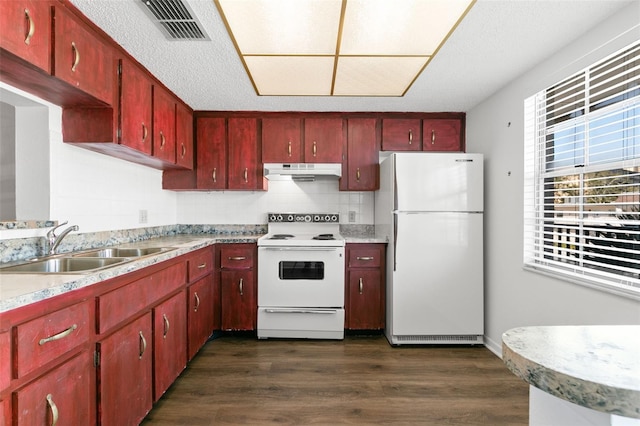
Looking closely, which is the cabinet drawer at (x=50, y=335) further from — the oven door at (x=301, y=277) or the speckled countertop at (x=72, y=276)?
the oven door at (x=301, y=277)

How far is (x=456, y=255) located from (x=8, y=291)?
2890mm

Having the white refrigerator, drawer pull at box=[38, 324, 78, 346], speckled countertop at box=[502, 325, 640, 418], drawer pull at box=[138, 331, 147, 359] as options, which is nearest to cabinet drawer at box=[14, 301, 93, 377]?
drawer pull at box=[38, 324, 78, 346]

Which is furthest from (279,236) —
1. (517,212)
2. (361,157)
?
(517,212)

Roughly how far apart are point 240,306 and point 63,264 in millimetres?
1614

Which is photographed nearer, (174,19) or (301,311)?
(174,19)

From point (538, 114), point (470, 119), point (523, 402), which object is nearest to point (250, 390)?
point (523, 402)

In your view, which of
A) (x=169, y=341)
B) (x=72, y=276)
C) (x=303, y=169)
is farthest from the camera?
(x=303, y=169)

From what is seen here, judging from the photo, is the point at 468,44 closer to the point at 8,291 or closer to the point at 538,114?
the point at 538,114

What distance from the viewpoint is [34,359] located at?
1.10 meters

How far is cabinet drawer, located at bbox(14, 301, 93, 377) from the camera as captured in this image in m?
1.06

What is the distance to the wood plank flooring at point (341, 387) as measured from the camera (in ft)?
6.40

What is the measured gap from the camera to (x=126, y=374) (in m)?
1.65

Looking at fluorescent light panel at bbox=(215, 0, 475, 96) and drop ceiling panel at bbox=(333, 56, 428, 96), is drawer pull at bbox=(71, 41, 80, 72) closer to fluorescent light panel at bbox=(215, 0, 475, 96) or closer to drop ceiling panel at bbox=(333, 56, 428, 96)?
fluorescent light panel at bbox=(215, 0, 475, 96)

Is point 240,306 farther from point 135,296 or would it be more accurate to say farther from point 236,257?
point 135,296
